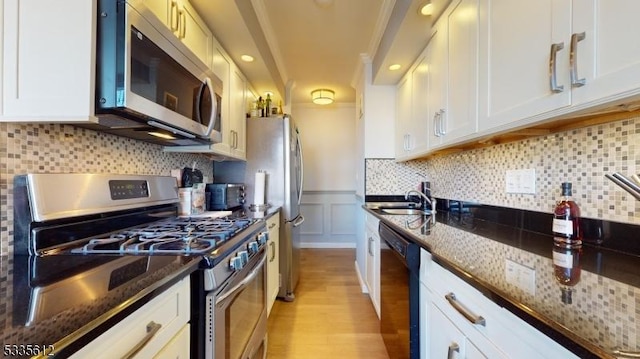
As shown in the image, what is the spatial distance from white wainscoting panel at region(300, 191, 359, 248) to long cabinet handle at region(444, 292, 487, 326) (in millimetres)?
4165

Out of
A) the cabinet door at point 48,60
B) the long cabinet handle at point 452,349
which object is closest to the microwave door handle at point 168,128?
the cabinet door at point 48,60

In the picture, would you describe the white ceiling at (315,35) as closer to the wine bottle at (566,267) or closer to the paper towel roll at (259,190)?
the paper towel roll at (259,190)

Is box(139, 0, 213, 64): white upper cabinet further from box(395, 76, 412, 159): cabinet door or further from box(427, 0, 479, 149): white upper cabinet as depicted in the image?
box(395, 76, 412, 159): cabinet door

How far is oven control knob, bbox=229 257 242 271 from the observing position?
1.15 meters

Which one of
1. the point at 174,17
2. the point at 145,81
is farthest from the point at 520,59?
the point at 174,17

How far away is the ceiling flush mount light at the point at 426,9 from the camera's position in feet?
5.63

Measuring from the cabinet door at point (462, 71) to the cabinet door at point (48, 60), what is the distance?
4.91 ft

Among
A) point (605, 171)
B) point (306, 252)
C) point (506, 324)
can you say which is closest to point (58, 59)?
point (506, 324)

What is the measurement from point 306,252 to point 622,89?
14.4ft

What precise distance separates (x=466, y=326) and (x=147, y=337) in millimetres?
850

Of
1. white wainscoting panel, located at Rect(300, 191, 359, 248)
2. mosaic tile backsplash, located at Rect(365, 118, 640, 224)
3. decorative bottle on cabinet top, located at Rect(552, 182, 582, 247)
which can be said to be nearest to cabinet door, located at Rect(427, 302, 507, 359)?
decorative bottle on cabinet top, located at Rect(552, 182, 582, 247)

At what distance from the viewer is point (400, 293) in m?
1.52

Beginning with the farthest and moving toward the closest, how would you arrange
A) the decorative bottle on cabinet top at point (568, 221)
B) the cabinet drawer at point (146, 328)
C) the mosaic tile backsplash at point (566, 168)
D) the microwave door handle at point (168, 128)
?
the microwave door handle at point (168, 128), the decorative bottle on cabinet top at point (568, 221), the mosaic tile backsplash at point (566, 168), the cabinet drawer at point (146, 328)

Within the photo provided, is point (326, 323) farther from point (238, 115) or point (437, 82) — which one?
point (437, 82)
